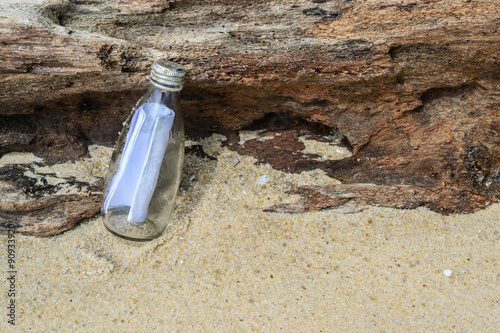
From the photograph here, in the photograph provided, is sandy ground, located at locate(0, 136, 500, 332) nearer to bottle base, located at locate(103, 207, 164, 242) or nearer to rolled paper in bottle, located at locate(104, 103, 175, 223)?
bottle base, located at locate(103, 207, 164, 242)

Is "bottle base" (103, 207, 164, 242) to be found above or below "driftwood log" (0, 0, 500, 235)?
below

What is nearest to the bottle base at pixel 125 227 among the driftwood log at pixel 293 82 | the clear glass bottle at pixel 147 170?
the clear glass bottle at pixel 147 170

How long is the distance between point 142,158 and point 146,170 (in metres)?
0.06

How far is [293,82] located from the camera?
221 cm

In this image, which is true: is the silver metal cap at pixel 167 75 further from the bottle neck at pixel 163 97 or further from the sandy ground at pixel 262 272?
the sandy ground at pixel 262 272

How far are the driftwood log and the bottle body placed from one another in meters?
0.17

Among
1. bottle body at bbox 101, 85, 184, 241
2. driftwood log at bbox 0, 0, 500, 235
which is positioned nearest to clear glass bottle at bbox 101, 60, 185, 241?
bottle body at bbox 101, 85, 184, 241

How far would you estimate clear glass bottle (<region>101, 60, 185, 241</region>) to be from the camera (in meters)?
2.10

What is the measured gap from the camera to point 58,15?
2131 mm

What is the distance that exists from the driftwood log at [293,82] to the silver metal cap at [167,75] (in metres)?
0.22

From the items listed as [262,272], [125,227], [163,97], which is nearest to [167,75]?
[163,97]

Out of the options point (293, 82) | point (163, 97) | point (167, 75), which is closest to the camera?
point (167, 75)

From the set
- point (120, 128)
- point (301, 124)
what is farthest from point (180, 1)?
point (301, 124)

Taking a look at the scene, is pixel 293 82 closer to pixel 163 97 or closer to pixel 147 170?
pixel 163 97
